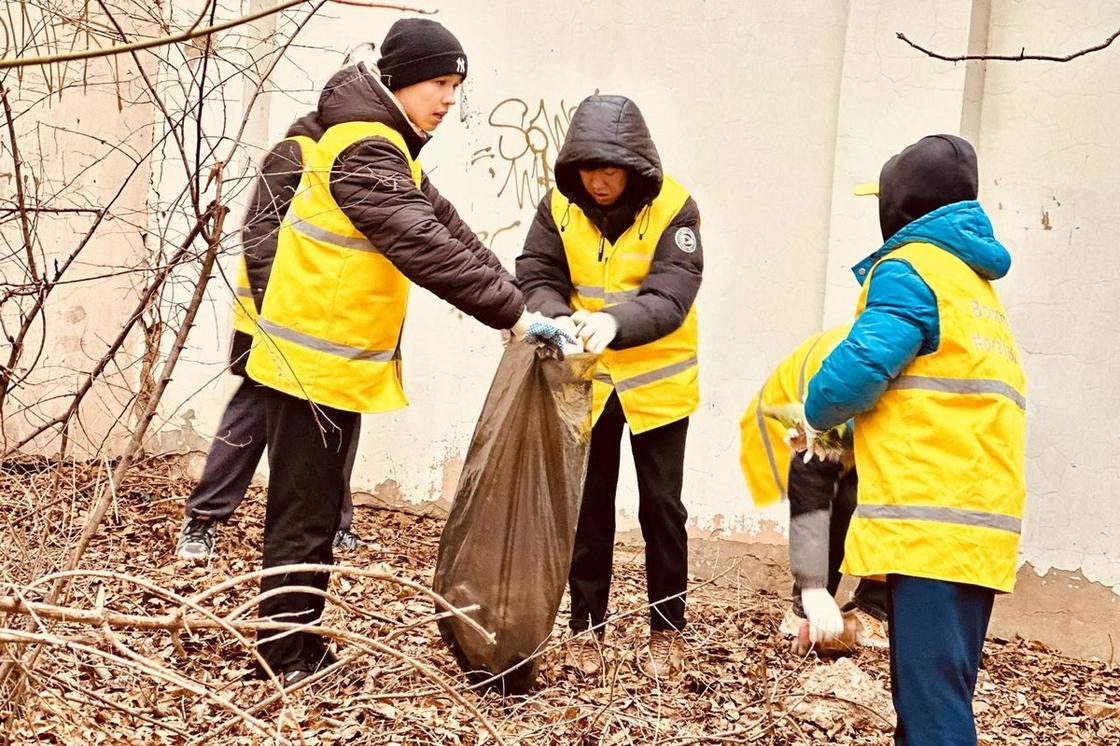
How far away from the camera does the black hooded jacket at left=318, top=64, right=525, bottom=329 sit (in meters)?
3.40

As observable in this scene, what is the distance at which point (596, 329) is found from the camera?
3.77 metres

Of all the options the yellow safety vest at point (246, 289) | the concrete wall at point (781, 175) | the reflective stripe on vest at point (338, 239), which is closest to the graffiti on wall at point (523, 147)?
the concrete wall at point (781, 175)

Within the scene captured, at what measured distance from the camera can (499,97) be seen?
5.88 metres

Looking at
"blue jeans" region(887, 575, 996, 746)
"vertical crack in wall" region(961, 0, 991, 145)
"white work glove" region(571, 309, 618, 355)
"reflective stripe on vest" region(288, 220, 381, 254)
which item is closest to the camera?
"blue jeans" region(887, 575, 996, 746)

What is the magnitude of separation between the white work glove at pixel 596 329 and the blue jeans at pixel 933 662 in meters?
1.21

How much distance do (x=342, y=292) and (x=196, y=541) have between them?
5.91 feet

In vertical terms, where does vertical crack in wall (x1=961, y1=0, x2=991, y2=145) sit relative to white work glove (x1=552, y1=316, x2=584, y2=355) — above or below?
above

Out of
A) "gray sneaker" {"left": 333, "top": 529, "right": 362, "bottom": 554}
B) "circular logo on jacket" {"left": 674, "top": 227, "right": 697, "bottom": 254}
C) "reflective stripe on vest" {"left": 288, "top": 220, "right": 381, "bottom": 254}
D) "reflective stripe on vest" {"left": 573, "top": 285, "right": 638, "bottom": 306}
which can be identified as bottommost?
"gray sneaker" {"left": 333, "top": 529, "right": 362, "bottom": 554}

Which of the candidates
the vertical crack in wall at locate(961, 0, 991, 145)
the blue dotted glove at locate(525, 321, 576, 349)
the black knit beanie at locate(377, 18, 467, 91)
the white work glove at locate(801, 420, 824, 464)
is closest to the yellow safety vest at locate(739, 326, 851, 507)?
the white work glove at locate(801, 420, 824, 464)

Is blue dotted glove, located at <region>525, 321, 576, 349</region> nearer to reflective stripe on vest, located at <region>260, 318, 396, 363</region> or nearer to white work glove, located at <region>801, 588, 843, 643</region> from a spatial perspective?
reflective stripe on vest, located at <region>260, 318, 396, 363</region>

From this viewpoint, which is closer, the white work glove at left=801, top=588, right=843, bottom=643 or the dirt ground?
the dirt ground

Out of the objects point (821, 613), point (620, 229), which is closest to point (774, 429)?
point (821, 613)

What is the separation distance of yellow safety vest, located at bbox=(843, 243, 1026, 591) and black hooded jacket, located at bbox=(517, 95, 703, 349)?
1104 millimetres

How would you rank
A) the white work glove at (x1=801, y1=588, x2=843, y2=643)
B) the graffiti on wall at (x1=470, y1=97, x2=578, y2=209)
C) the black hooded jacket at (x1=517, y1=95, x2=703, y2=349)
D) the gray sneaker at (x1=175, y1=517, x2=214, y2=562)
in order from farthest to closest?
the graffiti on wall at (x1=470, y1=97, x2=578, y2=209) → the gray sneaker at (x1=175, y1=517, x2=214, y2=562) → the black hooded jacket at (x1=517, y1=95, x2=703, y2=349) → the white work glove at (x1=801, y1=588, x2=843, y2=643)
